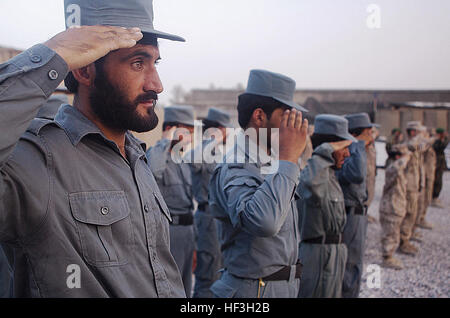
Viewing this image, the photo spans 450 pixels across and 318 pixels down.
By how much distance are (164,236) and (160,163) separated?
3276 millimetres

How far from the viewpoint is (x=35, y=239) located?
3.54 ft

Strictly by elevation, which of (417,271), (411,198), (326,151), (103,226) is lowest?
(417,271)

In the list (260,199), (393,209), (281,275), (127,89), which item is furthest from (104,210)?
(393,209)

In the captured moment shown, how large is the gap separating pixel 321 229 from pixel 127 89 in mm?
2908

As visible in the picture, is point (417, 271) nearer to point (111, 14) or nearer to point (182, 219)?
point (182, 219)

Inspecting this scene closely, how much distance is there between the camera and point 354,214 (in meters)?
5.02

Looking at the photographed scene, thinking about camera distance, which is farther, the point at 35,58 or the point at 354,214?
the point at 354,214

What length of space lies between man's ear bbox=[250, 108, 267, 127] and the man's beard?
126 cm

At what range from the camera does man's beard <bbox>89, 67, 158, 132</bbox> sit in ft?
4.33

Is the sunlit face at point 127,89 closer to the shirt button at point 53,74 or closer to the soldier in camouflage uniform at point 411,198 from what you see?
the shirt button at point 53,74

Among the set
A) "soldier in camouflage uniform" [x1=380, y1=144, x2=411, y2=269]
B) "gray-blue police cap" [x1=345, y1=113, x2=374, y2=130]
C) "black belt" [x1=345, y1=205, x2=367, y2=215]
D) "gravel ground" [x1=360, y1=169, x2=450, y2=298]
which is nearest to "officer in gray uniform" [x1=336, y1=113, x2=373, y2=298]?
"black belt" [x1=345, y1=205, x2=367, y2=215]

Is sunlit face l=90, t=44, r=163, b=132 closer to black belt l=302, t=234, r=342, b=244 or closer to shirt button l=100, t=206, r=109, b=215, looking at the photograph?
shirt button l=100, t=206, r=109, b=215
